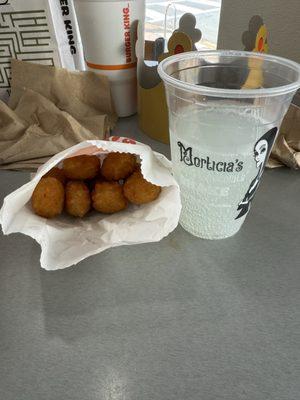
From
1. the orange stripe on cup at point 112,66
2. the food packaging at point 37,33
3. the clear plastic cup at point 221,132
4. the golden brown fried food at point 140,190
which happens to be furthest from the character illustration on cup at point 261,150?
the food packaging at point 37,33

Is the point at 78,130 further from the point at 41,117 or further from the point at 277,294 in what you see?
the point at 277,294

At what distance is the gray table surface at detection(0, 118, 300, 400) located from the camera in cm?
31

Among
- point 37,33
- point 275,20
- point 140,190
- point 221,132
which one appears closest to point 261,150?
point 221,132

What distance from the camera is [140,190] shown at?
0.44 m

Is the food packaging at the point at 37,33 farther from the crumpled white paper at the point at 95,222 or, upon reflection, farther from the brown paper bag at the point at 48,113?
the crumpled white paper at the point at 95,222

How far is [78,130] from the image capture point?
0.66 meters

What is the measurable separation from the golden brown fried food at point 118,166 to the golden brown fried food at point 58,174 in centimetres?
6

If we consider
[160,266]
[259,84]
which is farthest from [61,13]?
[160,266]

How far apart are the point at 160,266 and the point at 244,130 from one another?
20cm

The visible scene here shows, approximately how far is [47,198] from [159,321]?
200 millimetres

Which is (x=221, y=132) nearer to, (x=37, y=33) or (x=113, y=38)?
(x=113, y=38)

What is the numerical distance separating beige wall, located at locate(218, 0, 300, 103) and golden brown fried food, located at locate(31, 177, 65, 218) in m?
0.55

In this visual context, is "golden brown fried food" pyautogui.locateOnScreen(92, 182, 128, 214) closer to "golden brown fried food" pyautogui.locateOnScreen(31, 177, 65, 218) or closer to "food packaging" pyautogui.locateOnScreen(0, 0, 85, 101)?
"golden brown fried food" pyautogui.locateOnScreen(31, 177, 65, 218)

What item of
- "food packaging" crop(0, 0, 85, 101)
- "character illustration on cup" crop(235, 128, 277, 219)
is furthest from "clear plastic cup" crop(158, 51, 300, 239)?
"food packaging" crop(0, 0, 85, 101)
